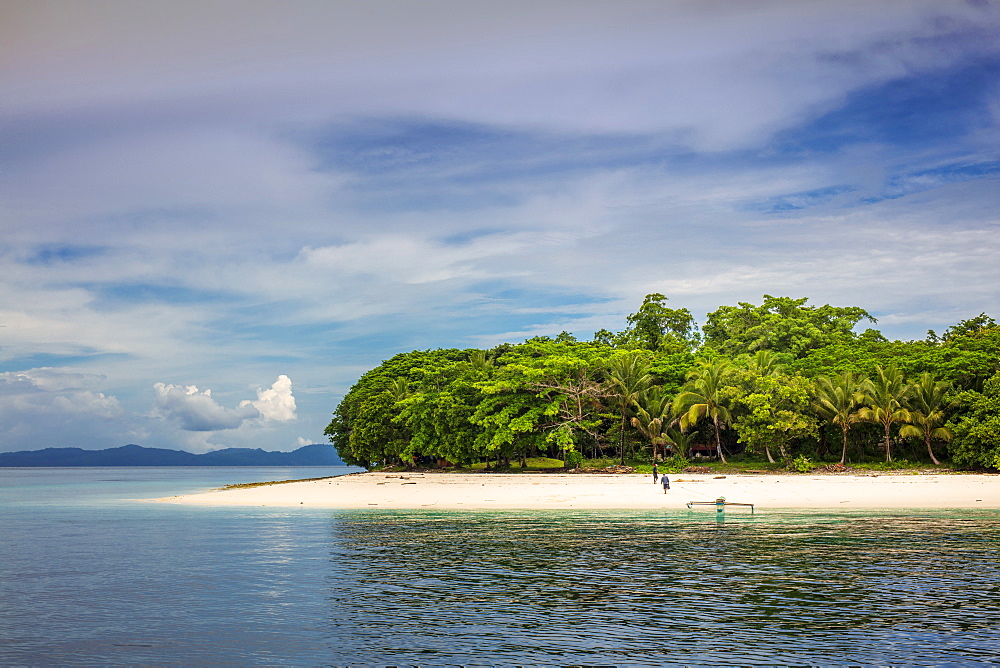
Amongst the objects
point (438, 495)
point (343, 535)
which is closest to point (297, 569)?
point (343, 535)

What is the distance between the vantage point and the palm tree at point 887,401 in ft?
184

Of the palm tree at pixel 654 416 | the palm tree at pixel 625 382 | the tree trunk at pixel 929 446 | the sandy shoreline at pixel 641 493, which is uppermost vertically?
the palm tree at pixel 625 382

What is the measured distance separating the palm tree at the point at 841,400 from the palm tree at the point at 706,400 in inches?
271

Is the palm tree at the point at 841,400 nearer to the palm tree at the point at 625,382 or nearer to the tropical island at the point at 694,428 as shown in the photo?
the tropical island at the point at 694,428

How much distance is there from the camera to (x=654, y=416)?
219 ft

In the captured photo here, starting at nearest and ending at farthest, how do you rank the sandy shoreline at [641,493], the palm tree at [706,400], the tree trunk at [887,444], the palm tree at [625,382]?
1. the sandy shoreline at [641,493]
2. the tree trunk at [887,444]
3. the palm tree at [706,400]
4. the palm tree at [625,382]

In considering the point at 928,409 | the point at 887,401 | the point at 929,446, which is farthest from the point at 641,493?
the point at 928,409

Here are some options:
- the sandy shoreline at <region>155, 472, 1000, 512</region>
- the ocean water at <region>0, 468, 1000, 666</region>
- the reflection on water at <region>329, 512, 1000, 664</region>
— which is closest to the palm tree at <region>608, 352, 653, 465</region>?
the sandy shoreline at <region>155, 472, 1000, 512</region>

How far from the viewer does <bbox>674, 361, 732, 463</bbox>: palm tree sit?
203 ft

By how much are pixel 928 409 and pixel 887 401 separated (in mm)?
2868

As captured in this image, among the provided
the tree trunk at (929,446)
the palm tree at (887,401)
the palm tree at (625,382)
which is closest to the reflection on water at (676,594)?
the palm tree at (887,401)

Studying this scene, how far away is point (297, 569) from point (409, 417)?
185 ft

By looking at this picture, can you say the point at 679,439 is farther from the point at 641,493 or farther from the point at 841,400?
the point at 641,493

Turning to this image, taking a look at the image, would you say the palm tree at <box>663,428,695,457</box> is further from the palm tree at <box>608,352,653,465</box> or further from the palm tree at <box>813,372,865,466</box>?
the palm tree at <box>813,372,865,466</box>
